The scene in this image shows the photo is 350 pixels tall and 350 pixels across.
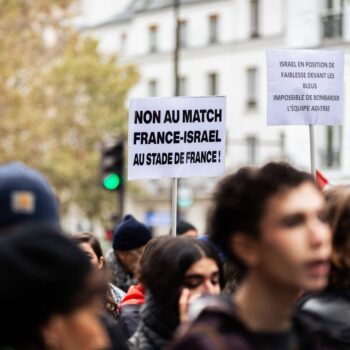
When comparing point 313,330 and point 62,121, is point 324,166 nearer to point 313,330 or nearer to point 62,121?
point 62,121

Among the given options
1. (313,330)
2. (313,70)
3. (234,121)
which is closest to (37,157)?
(234,121)

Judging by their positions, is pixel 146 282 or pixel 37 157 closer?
pixel 146 282

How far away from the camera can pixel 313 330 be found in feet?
14.4

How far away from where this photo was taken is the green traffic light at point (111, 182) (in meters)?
20.6

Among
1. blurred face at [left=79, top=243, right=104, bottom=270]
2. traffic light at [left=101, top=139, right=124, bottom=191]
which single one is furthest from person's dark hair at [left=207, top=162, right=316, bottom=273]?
traffic light at [left=101, top=139, right=124, bottom=191]

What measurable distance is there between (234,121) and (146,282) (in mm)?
61685

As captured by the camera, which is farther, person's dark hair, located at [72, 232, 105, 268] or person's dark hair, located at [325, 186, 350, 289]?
person's dark hair, located at [72, 232, 105, 268]

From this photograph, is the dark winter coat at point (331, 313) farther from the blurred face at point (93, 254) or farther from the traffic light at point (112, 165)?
the traffic light at point (112, 165)

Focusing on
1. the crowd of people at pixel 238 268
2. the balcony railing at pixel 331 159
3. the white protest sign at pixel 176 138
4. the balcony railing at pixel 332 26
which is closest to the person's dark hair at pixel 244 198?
the crowd of people at pixel 238 268

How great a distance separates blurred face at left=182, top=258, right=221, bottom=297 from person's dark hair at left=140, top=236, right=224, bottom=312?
17 millimetres

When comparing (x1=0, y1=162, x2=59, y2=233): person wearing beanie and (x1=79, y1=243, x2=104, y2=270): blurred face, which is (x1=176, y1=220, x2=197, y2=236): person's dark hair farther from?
(x1=0, y1=162, x2=59, y2=233): person wearing beanie

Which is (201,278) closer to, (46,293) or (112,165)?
(46,293)

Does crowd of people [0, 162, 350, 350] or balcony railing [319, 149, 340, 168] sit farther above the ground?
crowd of people [0, 162, 350, 350]

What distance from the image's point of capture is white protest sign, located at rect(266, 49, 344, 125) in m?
7.69
